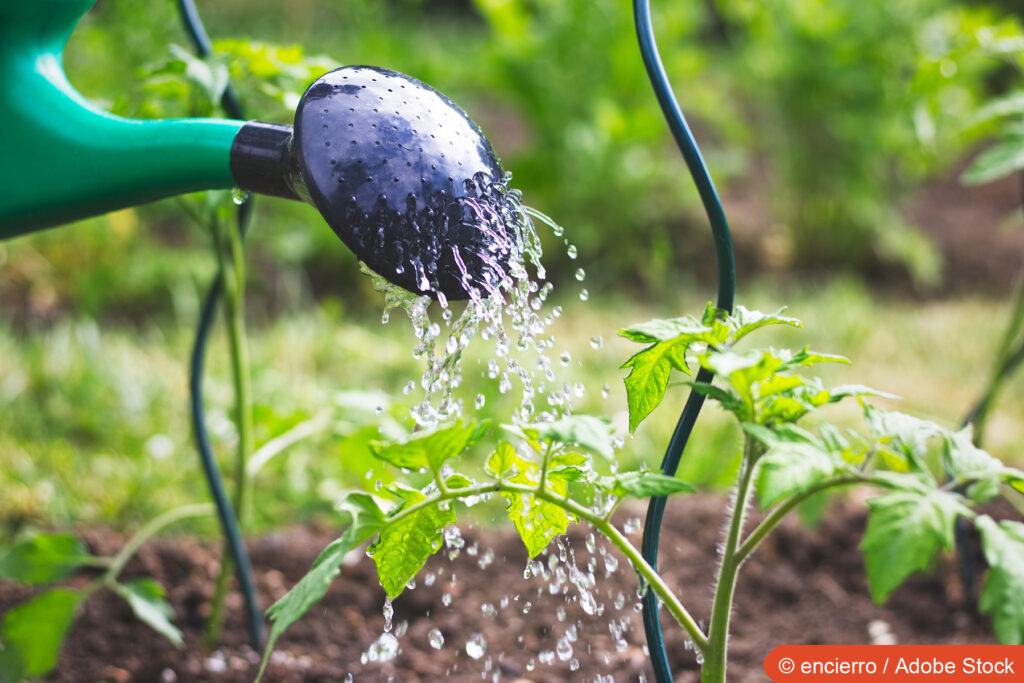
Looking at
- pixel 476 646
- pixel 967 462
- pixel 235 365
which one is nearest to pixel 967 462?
pixel 967 462

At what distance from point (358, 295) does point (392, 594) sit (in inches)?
117

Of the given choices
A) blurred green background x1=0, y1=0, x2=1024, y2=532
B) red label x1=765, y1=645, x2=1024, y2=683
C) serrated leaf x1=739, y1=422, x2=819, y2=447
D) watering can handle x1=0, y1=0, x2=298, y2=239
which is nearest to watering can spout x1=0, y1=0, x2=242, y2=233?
watering can handle x1=0, y1=0, x2=298, y2=239

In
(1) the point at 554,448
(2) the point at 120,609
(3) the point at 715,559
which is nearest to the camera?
(1) the point at 554,448

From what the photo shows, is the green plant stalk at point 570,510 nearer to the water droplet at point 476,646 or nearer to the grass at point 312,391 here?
the water droplet at point 476,646

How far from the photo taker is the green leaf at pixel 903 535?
0.64 m

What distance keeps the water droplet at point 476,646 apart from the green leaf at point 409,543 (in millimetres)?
370

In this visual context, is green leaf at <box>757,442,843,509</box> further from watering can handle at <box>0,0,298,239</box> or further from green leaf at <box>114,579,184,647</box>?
green leaf at <box>114,579,184,647</box>

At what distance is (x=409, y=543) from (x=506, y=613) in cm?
79

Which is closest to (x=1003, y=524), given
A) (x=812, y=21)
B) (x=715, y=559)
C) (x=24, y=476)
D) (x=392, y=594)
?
(x=392, y=594)

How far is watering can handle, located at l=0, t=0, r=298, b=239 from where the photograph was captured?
91 cm

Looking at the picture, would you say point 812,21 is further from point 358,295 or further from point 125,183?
point 125,183

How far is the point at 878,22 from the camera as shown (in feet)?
11.9

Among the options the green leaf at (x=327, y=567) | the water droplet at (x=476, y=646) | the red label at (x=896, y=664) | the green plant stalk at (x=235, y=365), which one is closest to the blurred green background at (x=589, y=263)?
the green plant stalk at (x=235, y=365)

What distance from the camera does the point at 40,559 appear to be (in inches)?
53.4
